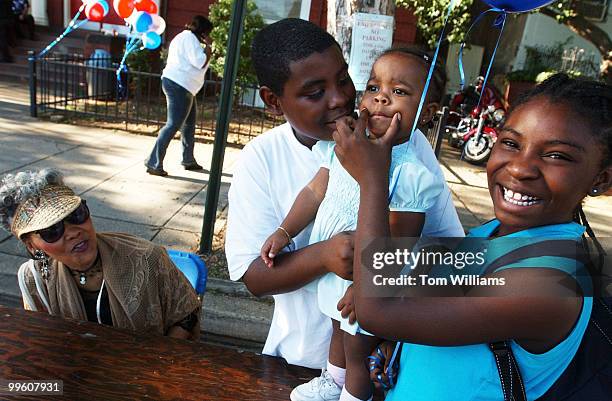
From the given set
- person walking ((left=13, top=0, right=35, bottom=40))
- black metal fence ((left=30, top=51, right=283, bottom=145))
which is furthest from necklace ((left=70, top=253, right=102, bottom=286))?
person walking ((left=13, top=0, right=35, bottom=40))

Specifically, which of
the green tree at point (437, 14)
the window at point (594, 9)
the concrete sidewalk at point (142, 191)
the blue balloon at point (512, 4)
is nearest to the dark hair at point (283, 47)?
the blue balloon at point (512, 4)

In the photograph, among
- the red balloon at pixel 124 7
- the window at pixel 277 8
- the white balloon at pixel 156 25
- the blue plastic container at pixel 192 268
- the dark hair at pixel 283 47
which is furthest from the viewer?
the window at pixel 277 8

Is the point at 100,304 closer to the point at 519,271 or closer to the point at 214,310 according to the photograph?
the point at 214,310

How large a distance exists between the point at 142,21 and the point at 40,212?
7585mm

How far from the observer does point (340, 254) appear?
1.40 meters

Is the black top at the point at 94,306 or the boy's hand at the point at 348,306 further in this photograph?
the black top at the point at 94,306

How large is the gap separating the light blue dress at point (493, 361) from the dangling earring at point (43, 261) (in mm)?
1803

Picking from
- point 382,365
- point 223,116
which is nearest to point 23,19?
point 223,116

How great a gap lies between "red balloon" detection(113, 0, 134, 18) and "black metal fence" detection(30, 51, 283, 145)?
3.20 ft

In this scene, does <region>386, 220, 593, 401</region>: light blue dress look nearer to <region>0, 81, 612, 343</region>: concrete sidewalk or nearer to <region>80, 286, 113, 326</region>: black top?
<region>80, 286, 113, 326</region>: black top

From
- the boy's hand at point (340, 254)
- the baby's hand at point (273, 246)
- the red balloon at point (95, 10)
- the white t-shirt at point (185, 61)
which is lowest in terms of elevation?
the baby's hand at point (273, 246)

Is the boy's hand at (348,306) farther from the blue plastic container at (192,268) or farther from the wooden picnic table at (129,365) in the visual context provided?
the blue plastic container at (192,268)

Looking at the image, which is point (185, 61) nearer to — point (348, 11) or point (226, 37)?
point (348, 11)

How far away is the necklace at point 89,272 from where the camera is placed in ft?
7.76
